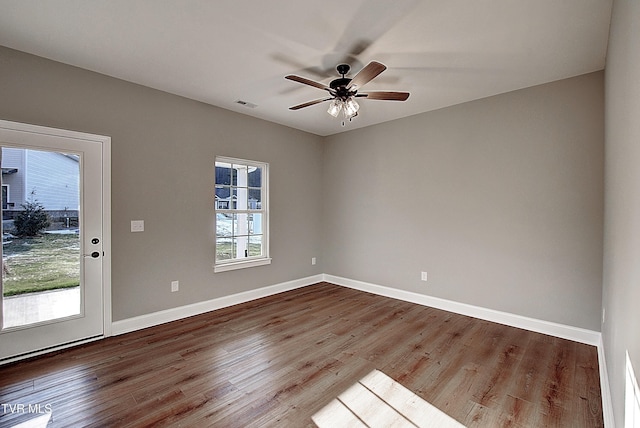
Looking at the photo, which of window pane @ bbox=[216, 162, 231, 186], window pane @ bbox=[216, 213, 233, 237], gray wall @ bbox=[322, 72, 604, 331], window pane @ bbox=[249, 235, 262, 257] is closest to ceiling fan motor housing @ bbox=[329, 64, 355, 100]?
gray wall @ bbox=[322, 72, 604, 331]

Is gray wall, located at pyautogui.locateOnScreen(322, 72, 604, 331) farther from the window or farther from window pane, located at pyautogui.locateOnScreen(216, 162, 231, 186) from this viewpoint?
window pane, located at pyautogui.locateOnScreen(216, 162, 231, 186)

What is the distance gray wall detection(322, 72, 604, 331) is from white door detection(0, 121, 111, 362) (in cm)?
353

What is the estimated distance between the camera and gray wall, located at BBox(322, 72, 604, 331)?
2998 mm

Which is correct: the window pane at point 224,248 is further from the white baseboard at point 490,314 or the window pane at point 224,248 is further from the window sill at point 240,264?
the white baseboard at point 490,314

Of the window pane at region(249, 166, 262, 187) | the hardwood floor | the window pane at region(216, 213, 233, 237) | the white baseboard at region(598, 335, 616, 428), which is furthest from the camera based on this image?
the window pane at region(249, 166, 262, 187)

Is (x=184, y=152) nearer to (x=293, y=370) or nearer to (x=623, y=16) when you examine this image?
(x=293, y=370)

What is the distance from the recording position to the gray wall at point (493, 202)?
2998 mm

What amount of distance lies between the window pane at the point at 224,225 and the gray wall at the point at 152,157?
0.18m

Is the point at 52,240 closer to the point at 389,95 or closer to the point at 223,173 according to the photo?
the point at 223,173

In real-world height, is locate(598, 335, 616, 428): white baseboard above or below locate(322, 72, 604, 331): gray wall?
below

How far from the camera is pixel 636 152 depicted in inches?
47.2

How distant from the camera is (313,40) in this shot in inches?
95.3

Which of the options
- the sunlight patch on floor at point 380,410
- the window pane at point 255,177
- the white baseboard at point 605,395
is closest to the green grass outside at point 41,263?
the window pane at point 255,177

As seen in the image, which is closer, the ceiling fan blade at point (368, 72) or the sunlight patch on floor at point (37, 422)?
the sunlight patch on floor at point (37, 422)
